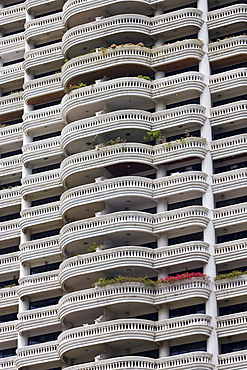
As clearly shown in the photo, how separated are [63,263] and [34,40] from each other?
2305cm

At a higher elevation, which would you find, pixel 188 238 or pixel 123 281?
pixel 188 238

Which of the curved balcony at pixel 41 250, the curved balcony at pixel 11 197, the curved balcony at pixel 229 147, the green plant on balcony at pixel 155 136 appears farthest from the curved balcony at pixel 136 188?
the curved balcony at pixel 11 197

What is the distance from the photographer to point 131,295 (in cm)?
9038

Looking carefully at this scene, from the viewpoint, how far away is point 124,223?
93.1 meters

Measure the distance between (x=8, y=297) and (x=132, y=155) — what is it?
48.0 ft

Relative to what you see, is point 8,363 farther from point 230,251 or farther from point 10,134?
point 10,134

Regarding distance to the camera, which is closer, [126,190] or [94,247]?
[94,247]

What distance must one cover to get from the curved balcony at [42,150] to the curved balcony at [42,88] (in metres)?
4.53

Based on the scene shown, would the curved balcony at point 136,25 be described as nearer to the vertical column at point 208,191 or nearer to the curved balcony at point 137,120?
the vertical column at point 208,191

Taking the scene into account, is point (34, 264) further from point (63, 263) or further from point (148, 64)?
point (148, 64)

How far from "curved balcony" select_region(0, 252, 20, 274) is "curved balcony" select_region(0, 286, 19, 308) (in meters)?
1.72

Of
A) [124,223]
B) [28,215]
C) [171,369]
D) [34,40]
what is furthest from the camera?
[34,40]

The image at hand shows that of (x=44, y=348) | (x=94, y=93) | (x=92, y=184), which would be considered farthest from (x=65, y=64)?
(x=44, y=348)

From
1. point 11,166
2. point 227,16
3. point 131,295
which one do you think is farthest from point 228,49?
point 131,295
